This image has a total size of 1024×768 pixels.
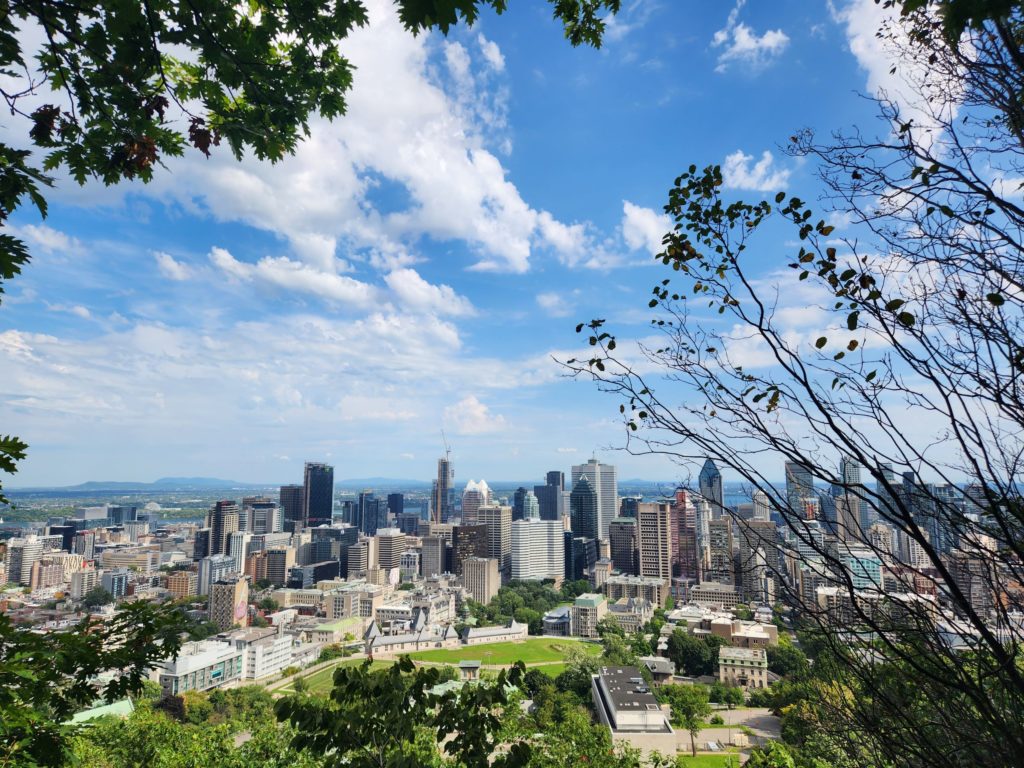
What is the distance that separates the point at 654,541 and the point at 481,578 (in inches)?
742

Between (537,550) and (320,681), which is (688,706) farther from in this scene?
(537,550)

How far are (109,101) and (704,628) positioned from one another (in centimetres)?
3719

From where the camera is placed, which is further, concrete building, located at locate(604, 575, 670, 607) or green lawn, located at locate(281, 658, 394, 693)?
concrete building, located at locate(604, 575, 670, 607)

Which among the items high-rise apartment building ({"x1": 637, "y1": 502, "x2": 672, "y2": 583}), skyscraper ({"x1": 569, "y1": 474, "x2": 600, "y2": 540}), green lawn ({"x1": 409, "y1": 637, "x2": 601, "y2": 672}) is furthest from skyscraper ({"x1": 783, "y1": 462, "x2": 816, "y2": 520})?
skyscraper ({"x1": 569, "y1": 474, "x2": 600, "y2": 540})

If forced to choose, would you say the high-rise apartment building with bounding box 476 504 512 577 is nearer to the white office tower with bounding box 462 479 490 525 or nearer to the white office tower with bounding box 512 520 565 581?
the white office tower with bounding box 512 520 565 581

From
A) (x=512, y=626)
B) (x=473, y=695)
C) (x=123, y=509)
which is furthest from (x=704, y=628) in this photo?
(x=123, y=509)

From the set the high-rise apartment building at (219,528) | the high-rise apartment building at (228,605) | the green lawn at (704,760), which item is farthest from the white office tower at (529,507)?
the green lawn at (704,760)

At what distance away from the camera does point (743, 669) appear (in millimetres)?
26859

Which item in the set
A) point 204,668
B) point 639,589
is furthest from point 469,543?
point 204,668

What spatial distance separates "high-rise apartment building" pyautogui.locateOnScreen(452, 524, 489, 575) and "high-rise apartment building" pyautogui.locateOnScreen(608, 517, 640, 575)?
1597 centimetres

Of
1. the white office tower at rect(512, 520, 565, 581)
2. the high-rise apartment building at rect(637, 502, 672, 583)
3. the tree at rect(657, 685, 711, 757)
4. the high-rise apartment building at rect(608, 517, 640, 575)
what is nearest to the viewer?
the tree at rect(657, 685, 711, 757)

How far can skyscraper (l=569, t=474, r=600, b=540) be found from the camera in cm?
7800

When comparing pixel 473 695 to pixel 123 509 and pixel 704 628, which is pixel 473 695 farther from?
pixel 123 509

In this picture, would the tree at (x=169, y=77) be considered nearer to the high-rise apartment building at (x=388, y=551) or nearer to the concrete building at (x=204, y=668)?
the concrete building at (x=204, y=668)
